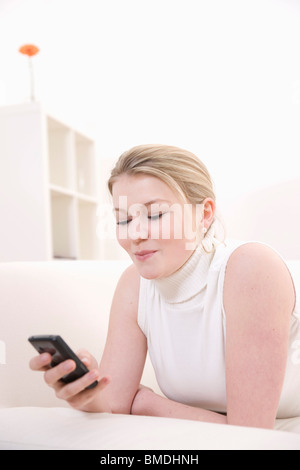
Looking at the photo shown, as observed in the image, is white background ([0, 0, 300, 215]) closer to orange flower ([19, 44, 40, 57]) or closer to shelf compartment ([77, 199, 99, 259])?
orange flower ([19, 44, 40, 57])

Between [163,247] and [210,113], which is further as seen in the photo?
[210,113]

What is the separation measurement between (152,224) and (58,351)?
0.30 meters

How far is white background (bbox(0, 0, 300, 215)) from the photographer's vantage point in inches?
118

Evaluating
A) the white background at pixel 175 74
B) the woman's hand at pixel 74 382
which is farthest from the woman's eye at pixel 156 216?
the white background at pixel 175 74

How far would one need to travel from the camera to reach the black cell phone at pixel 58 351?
719 millimetres

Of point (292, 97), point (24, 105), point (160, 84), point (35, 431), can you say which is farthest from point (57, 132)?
point (35, 431)

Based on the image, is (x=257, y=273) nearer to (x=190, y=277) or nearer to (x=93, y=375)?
(x=190, y=277)

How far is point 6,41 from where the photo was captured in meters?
3.45

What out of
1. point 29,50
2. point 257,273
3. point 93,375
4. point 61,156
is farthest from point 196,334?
point 61,156

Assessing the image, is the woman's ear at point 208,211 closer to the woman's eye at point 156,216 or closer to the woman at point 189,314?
the woman at point 189,314

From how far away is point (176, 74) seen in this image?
333cm

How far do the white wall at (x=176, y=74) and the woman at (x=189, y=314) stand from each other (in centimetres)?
174
